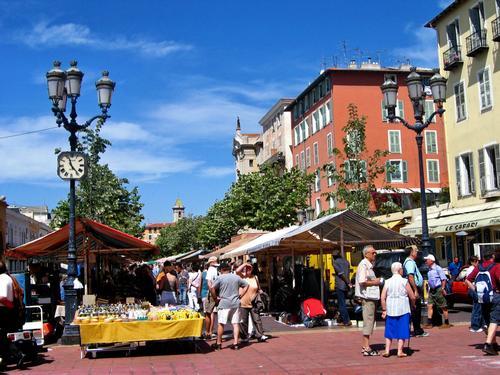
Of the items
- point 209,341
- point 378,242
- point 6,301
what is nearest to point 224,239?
point 378,242

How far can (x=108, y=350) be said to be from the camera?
38.2 feet

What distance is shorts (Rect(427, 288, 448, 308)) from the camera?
1471cm

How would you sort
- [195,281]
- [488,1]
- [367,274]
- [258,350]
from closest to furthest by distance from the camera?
[367,274] < [258,350] < [195,281] < [488,1]

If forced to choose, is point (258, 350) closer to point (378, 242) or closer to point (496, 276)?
point (496, 276)

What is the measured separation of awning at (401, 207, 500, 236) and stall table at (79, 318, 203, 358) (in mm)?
16089

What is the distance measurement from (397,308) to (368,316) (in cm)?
65

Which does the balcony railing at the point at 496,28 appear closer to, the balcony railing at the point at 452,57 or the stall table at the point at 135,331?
the balcony railing at the point at 452,57

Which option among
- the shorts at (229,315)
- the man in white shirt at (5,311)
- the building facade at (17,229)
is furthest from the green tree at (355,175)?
the building facade at (17,229)

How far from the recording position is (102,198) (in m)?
31.6

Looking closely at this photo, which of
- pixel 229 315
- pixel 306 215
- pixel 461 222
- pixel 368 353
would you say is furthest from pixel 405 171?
pixel 368 353

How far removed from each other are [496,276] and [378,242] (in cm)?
705

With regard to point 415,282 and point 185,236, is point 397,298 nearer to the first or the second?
point 415,282

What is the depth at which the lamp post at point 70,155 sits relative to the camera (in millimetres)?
13562

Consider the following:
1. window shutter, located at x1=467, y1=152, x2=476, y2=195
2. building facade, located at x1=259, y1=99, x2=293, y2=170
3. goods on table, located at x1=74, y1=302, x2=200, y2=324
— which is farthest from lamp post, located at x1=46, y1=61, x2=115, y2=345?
building facade, located at x1=259, y1=99, x2=293, y2=170
